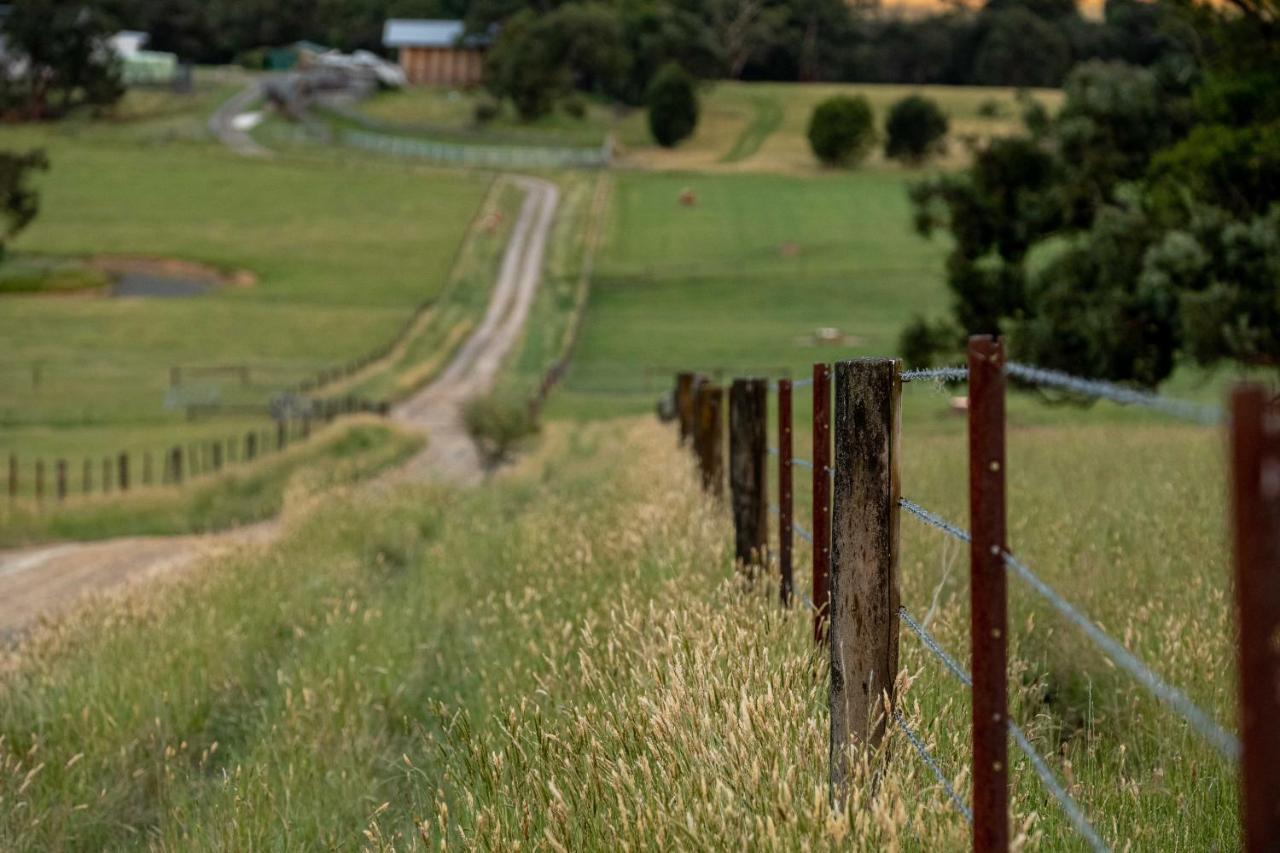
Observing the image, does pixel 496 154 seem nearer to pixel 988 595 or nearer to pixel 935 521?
pixel 935 521

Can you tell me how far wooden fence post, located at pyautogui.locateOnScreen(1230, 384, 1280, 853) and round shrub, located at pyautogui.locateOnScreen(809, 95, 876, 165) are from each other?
347 ft

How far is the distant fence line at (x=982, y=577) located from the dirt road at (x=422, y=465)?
705 cm

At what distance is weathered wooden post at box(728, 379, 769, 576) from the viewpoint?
8.41 m

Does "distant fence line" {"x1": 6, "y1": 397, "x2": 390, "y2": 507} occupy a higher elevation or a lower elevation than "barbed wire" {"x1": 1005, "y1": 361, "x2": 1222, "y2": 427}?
lower

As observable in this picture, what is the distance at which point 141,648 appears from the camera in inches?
314

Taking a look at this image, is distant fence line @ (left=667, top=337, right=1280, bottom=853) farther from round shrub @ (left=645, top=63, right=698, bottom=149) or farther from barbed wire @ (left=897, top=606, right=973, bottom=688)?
round shrub @ (left=645, top=63, right=698, bottom=149)

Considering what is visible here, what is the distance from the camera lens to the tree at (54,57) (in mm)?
117438

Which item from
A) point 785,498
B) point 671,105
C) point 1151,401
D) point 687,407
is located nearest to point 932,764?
point 1151,401

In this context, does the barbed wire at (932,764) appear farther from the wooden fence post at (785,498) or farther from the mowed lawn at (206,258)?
the mowed lawn at (206,258)

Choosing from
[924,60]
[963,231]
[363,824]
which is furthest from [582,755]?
[924,60]

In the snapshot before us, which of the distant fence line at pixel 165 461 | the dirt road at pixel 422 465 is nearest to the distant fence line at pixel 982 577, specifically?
the dirt road at pixel 422 465

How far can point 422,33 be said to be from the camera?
153500mm

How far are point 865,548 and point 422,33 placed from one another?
155 metres

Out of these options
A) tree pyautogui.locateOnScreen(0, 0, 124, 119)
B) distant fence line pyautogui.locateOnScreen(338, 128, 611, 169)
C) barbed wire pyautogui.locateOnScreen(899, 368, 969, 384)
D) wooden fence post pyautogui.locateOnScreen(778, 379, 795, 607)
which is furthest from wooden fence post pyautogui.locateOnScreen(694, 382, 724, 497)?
tree pyautogui.locateOnScreen(0, 0, 124, 119)
